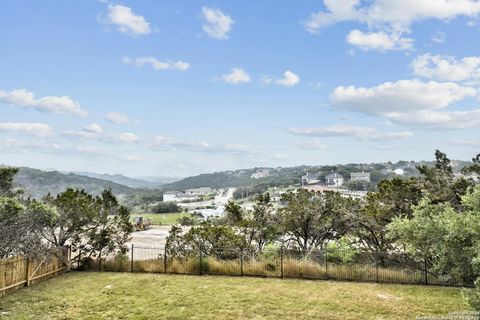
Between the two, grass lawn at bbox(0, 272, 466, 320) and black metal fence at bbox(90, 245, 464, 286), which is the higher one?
black metal fence at bbox(90, 245, 464, 286)

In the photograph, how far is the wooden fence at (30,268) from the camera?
11070 mm

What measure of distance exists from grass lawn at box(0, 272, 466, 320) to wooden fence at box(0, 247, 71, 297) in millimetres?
316

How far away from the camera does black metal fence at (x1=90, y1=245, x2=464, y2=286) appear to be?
1309 centimetres

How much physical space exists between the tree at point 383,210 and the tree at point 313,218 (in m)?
0.72

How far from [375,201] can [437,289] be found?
512 cm

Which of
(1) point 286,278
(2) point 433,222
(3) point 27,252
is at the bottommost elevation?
(1) point 286,278

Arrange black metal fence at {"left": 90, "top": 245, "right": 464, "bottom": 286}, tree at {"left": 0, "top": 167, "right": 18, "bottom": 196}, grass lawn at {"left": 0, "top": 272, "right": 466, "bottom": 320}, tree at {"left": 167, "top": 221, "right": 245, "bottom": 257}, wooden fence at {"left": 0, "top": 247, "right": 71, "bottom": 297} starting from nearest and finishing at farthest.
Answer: grass lawn at {"left": 0, "top": 272, "right": 466, "bottom": 320} → wooden fence at {"left": 0, "top": 247, "right": 71, "bottom": 297} → tree at {"left": 0, "top": 167, "right": 18, "bottom": 196} → black metal fence at {"left": 90, "top": 245, "right": 464, "bottom": 286} → tree at {"left": 167, "top": 221, "right": 245, "bottom": 257}

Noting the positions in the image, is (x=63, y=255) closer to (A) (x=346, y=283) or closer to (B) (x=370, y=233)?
(A) (x=346, y=283)

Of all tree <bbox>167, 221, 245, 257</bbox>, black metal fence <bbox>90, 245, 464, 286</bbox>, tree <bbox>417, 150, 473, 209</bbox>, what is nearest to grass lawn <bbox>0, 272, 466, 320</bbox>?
black metal fence <bbox>90, 245, 464, 286</bbox>

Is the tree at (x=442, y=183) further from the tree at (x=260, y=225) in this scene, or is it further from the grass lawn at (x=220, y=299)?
the tree at (x=260, y=225)

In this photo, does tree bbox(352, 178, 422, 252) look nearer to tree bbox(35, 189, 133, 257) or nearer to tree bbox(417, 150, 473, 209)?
tree bbox(417, 150, 473, 209)

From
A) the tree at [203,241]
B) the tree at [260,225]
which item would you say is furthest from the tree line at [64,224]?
the tree at [260,225]

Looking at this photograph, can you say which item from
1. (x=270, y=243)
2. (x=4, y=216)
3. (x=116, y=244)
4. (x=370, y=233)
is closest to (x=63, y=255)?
(x=116, y=244)

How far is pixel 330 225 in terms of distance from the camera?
16.8m
